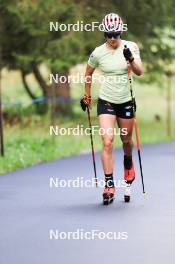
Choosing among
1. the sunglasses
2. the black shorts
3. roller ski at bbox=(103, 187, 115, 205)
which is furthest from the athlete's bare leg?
the sunglasses

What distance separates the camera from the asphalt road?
29.0ft

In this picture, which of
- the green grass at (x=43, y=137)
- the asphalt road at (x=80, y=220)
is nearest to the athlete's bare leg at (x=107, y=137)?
the asphalt road at (x=80, y=220)

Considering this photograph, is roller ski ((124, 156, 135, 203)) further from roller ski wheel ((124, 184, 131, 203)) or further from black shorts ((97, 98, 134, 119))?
black shorts ((97, 98, 134, 119))

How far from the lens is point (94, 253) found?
8891 millimetres

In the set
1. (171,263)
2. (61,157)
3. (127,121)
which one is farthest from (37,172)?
(171,263)

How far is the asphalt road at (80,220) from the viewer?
8844 mm

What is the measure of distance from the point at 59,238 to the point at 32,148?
33.9ft

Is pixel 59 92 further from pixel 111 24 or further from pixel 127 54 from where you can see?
pixel 127 54

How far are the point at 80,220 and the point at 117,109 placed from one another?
1807 millimetres

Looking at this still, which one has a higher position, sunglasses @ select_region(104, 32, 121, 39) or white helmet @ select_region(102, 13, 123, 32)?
white helmet @ select_region(102, 13, 123, 32)

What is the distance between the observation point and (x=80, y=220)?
10891mm

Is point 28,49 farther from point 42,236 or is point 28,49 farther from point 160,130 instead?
point 42,236

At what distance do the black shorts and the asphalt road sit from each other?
3.64ft

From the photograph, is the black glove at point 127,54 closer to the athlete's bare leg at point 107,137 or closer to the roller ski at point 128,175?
the athlete's bare leg at point 107,137
